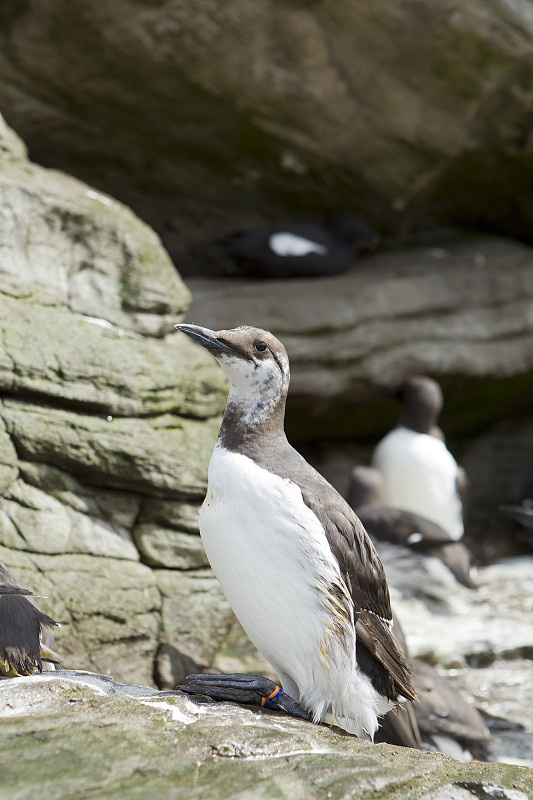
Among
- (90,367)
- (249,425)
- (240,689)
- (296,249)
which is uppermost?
(296,249)

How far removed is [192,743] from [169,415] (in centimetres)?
223

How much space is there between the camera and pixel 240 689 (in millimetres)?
2721

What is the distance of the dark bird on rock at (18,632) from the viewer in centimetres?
258

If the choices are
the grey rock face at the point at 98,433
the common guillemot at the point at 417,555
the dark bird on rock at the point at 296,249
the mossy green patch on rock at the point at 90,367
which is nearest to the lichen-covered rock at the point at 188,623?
the grey rock face at the point at 98,433

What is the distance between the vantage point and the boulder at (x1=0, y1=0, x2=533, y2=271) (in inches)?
249

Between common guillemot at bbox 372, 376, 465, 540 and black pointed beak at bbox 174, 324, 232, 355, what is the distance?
14.3 feet

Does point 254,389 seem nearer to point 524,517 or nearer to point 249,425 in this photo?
point 249,425

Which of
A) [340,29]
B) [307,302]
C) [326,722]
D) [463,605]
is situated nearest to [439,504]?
[463,605]

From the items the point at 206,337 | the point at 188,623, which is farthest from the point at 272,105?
the point at 206,337

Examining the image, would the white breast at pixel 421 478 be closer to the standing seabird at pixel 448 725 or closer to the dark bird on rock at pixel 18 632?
the standing seabird at pixel 448 725

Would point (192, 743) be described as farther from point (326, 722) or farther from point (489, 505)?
point (489, 505)

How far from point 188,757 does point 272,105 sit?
5.75 metres

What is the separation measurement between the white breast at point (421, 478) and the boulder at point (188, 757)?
15.1 feet

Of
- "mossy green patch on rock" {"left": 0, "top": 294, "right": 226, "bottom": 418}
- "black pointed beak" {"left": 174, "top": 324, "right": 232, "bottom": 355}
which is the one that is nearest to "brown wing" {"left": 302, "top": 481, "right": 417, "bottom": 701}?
"black pointed beak" {"left": 174, "top": 324, "right": 232, "bottom": 355}
